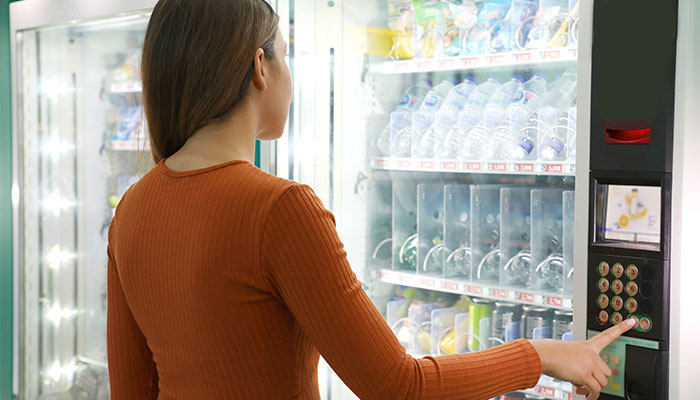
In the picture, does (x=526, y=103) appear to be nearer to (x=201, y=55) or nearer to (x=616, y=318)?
(x=616, y=318)

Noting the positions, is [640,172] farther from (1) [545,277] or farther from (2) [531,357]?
(1) [545,277]

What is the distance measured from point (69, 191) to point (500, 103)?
6.56 ft

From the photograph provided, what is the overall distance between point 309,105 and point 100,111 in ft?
4.33

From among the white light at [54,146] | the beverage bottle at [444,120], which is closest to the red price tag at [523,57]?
the beverage bottle at [444,120]

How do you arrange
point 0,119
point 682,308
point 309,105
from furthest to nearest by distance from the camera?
point 0,119 < point 309,105 < point 682,308

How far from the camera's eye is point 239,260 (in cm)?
101

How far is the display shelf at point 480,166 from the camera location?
1.86 meters

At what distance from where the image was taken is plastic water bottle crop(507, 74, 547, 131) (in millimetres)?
2127

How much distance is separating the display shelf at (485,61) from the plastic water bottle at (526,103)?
0.08m

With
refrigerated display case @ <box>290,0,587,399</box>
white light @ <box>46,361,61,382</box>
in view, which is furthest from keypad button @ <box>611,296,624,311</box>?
white light @ <box>46,361,61,382</box>

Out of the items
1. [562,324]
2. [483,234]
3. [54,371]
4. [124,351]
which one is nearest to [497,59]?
[483,234]

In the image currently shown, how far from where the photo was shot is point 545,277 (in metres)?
2.08

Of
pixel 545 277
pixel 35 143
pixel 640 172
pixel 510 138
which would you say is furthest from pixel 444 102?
pixel 35 143

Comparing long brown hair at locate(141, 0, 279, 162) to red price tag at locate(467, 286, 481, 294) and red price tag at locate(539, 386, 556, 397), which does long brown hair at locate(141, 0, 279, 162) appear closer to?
red price tag at locate(467, 286, 481, 294)
